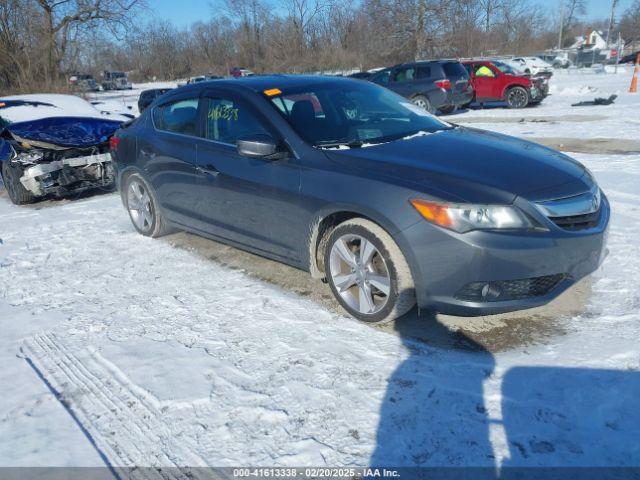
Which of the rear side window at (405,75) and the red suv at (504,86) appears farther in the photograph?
the red suv at (504,86)

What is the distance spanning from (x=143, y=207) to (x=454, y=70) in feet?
40.4

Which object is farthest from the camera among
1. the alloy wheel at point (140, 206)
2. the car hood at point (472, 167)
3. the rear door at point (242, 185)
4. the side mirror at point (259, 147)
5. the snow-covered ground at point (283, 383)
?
the alloy wheel at point (140, 206)

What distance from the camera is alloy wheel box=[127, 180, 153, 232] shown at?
5.33m

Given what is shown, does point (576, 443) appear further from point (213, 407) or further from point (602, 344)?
point (213, 407)

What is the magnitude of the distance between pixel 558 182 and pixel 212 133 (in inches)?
106

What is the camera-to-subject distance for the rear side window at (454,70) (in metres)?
15.1

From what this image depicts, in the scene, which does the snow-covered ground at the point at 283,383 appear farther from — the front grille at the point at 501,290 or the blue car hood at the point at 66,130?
the blue car hood at the point at 66,130

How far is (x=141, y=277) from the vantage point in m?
4.43

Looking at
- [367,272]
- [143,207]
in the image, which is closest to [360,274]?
[367,272]

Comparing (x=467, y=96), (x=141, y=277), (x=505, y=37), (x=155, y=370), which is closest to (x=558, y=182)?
(x=155, y=370)

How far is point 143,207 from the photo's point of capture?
5.39 metres

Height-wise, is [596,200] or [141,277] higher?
[596,200]

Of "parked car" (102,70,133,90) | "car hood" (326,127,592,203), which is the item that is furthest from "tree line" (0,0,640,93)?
"car hood" (326,127,592,203)

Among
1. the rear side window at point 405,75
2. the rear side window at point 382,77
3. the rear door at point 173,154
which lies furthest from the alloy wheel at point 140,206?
the rear side window at point 382,77
